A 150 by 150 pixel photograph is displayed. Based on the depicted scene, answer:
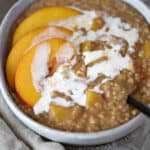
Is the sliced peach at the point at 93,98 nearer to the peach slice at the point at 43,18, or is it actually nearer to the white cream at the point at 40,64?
the white cream at the point at 40,64

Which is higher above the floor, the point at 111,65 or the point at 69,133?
the point at 111,65

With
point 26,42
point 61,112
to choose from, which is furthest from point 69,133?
point 26,42

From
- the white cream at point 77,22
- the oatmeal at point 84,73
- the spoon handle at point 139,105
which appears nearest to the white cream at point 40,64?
the oatmeal at point 84,73

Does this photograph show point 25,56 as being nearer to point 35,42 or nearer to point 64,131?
point 35,42

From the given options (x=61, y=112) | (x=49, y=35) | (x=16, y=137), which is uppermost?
(x=49, y=35)

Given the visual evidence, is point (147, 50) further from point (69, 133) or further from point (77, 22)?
point (69, 133)

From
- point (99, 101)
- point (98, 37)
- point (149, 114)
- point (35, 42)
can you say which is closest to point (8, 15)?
point (35, 42)

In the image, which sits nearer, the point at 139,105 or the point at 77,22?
the point at 139,105

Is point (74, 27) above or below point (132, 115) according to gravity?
above
